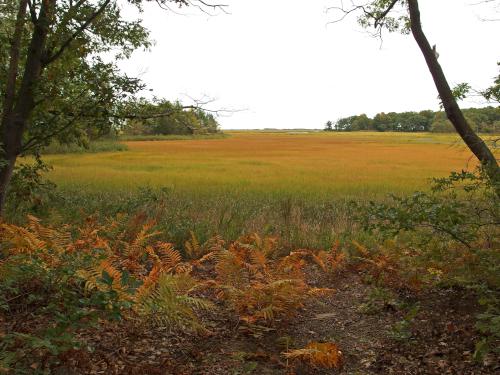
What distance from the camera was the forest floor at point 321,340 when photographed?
393cm

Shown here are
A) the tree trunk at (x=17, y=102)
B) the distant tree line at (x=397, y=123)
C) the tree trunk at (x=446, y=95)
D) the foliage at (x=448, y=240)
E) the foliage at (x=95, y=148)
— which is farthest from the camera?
the distant tree line at (x=397, y=123)

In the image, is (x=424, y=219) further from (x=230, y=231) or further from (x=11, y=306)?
(x=230, y=231)

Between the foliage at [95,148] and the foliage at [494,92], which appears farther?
the foliage at [95,148]

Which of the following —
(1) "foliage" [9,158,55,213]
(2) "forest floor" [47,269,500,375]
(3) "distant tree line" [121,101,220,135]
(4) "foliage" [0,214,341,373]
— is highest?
(3) "distant tree line" [121,101,220,135]

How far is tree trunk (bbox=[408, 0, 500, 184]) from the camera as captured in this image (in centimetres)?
658

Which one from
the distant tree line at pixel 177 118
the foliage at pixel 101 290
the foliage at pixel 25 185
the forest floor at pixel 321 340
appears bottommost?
the forest floor at pixel 321 340

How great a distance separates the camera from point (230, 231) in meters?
8.84

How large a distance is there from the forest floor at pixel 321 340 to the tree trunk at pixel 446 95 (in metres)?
2.19

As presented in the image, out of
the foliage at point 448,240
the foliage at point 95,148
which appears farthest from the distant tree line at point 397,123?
the foliage at point 448,240

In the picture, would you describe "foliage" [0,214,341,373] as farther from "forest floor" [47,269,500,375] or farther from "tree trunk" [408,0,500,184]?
"tree trunk" [408,0,500,184]

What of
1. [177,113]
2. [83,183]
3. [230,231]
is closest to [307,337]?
[230,231]

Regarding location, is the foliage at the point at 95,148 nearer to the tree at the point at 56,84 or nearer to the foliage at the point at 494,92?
the tree at the point at 56,84

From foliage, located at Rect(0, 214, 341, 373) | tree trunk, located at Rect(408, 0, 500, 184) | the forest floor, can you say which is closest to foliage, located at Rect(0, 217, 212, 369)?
foliage, located at Rect(0, 214, 341, 373)

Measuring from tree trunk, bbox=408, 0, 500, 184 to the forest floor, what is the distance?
2.19m
